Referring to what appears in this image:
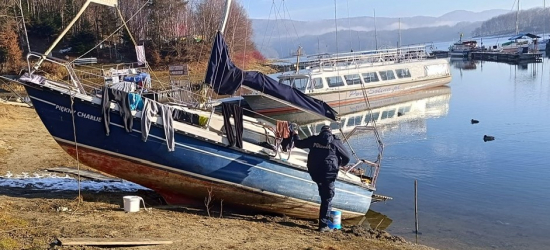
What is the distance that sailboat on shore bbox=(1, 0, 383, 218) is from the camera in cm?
977

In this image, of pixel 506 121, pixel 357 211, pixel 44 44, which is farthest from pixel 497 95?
pixel 44 44

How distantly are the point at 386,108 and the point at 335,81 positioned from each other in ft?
13.8

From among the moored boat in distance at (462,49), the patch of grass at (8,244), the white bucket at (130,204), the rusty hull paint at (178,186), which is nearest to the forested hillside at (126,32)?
the rusty hull paint at (178,186)

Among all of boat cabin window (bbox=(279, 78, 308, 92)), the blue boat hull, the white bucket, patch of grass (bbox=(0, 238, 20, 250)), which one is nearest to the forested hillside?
boat cabin window (bbox=(279, 78, 308, 92))

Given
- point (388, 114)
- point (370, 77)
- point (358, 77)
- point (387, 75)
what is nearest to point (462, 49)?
point (387, 75)

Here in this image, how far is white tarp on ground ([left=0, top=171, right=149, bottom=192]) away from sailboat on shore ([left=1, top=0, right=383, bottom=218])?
1.47 m

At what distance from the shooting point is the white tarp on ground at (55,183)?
11.4 metres

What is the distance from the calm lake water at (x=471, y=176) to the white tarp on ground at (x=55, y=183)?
6733 mm

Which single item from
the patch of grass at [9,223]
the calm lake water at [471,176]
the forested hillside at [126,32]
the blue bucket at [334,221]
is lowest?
the calm lake water at [471,176]

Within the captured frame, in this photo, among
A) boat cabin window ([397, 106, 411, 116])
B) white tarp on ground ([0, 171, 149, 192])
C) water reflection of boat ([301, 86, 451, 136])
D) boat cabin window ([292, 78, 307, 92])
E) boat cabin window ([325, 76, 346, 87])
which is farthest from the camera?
boat cabin window ([325, 76, 346, 87])

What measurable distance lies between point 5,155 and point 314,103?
9124 mm

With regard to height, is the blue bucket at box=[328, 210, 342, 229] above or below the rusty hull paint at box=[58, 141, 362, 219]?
below

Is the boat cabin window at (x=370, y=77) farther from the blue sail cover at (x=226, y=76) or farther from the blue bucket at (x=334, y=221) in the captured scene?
the blue bucket at (x=334, y=221)

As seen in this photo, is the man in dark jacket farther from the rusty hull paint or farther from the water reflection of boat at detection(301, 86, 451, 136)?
the water reflection of boat at detection(301, 86, 451, 136)
